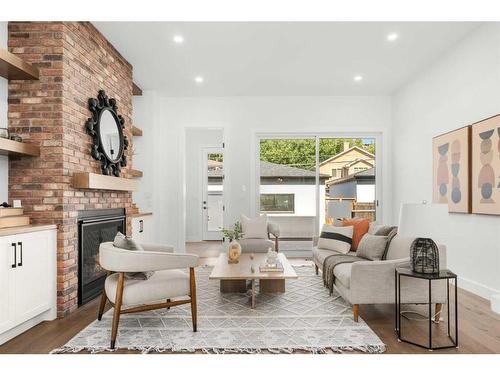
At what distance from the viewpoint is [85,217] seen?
352 centimetres

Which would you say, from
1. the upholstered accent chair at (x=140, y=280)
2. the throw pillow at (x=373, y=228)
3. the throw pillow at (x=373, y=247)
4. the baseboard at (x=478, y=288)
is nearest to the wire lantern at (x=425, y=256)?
the throw pillow at (x=373, y=247)

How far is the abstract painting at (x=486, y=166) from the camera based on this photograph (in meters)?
3.48

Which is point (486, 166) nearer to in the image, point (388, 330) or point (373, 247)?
point (373, 247)

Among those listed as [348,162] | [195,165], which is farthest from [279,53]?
[195,165]

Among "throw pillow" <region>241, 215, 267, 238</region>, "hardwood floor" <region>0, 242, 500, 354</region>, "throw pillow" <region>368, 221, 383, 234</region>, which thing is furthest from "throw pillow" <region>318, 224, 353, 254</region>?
"throw pillow" <region>241, 215, 267, 238</region>

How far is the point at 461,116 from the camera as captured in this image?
4129mm

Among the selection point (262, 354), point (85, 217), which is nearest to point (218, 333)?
point (262, 354)

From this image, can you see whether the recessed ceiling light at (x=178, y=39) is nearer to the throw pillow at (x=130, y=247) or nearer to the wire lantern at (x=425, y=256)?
the throw pillow at (x=130, y=247)

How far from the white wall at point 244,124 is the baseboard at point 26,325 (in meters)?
3.29

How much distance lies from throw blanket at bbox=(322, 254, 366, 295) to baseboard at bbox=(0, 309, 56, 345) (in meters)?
2.67

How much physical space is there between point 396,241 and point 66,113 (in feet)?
11.3

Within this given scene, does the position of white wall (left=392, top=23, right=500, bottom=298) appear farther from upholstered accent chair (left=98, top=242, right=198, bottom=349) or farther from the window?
upholstered accent chair (left=98, top=242, right=198, bottom=349)

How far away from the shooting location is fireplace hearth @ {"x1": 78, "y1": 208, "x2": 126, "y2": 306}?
3412 millimetres
